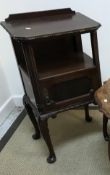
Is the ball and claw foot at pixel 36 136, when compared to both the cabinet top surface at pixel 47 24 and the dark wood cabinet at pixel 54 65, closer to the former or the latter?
the dark wood cabinet at pixel 54 65

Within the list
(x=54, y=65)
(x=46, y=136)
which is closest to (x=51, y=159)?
(x=46, y=136)

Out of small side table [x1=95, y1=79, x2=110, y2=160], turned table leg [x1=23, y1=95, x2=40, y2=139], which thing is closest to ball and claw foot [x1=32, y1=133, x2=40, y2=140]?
turned table leg [x1=23, y1=95, x2=40, y2=139]

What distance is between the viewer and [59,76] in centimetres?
129

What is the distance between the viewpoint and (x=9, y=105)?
6.90 feet

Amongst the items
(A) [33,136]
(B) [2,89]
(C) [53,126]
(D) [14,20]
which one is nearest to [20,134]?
(A) [33,136]

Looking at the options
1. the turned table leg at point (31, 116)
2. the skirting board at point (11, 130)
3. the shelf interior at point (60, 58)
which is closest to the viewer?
the shelf interior at point (60, 58)

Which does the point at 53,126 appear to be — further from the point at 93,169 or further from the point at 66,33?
the point at 66,33

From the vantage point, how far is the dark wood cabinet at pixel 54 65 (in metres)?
1.20

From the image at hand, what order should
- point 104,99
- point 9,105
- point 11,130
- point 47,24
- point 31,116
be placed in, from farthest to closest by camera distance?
point 9,105 → point 11,130 → point 31,116 → point 47,24 → point 104,99

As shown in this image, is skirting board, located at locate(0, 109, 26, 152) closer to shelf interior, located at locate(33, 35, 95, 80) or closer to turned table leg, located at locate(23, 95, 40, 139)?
turned table leg, located at locate(23, 95, 40, 139)

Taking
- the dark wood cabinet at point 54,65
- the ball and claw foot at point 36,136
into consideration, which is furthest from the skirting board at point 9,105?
the dark wood cabinet at point 54,65

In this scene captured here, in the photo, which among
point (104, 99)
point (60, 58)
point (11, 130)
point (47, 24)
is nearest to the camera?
point (104, 99)

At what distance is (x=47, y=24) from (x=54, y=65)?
23 cm

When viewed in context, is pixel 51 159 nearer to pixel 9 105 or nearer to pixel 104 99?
pixel 104 99
